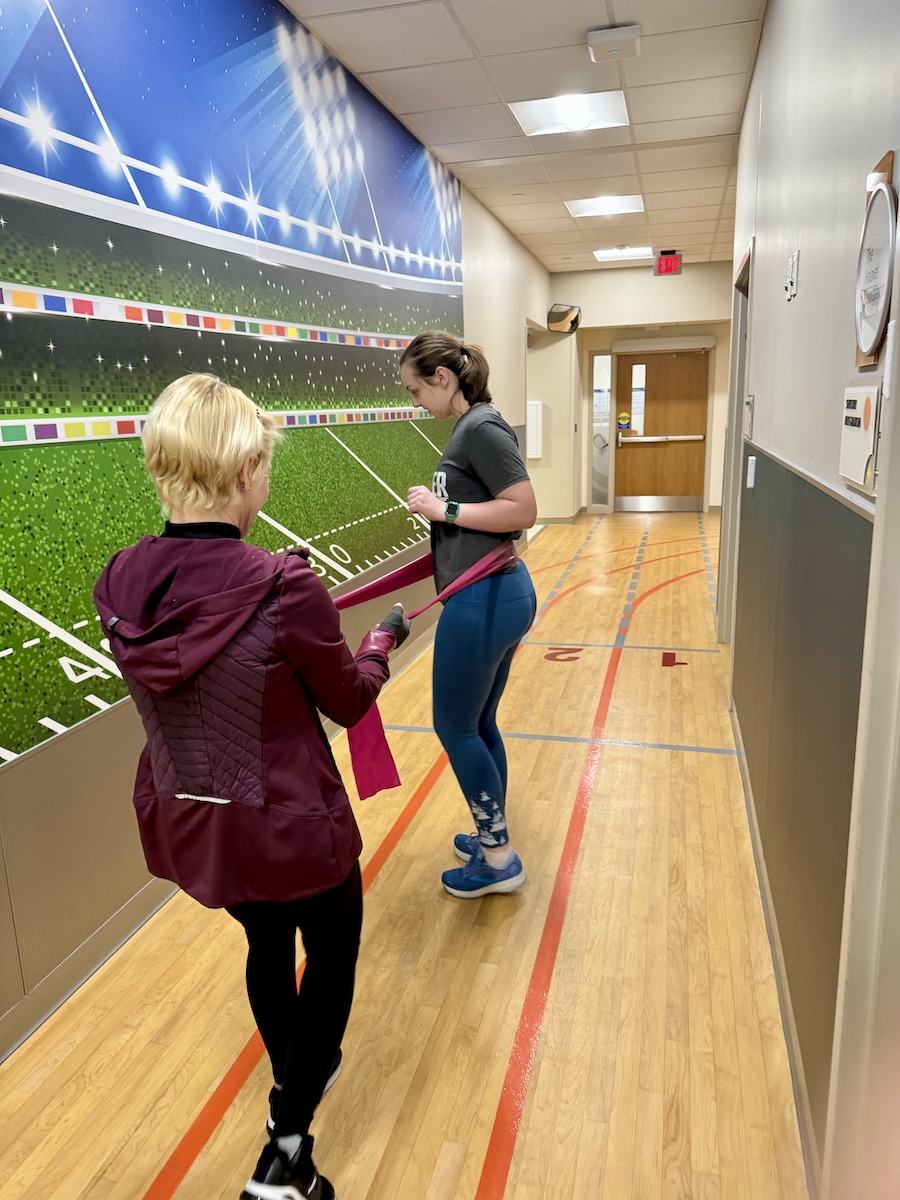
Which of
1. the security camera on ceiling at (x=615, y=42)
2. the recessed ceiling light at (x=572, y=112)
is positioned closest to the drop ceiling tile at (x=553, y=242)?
the recessed ceiling light at (x=572, y=112)

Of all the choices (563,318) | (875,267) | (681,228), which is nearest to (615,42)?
(875,267)

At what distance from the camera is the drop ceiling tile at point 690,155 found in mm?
5113

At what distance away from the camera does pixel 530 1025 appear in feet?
6.42

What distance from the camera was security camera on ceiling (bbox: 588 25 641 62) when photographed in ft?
11.8

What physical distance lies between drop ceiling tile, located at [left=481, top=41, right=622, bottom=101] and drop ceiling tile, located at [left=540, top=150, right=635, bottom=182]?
3.24 ft

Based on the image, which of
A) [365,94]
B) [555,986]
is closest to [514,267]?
[365,94]

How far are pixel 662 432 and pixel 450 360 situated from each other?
962cm

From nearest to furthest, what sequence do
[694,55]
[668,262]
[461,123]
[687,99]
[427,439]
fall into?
[694,55] < [687,99] < [461,123] < [427,439] < [668,262]

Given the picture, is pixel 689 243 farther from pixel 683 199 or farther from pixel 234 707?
pixel 234 707

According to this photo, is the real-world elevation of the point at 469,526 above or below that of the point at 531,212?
below

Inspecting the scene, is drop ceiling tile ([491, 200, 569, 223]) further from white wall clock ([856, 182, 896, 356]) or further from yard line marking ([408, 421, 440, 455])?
white wall clock ([856, 182, 896, 356])

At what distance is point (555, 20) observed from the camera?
351 cm

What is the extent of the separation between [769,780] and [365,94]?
12.7 ft

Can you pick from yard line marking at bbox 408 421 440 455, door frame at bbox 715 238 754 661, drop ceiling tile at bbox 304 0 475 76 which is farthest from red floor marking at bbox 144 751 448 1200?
drop ceiling tile at bbox 304 0 475 76
